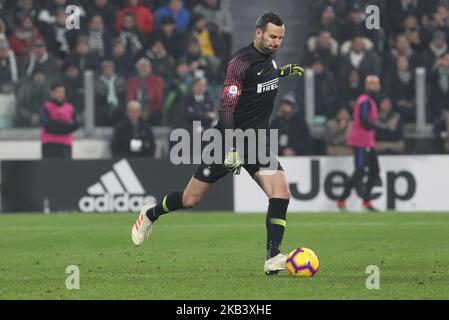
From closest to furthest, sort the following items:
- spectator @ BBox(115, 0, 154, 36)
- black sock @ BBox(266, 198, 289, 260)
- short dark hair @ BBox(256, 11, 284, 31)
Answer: short dark hair @ BBox(256, 11, 284, 31)
black sock @ BBox(266, 198, 289, 260)
spectator @ BBox(115, 0, 154, 36)

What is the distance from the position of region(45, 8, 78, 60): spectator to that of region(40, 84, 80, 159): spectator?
1933 millimetres

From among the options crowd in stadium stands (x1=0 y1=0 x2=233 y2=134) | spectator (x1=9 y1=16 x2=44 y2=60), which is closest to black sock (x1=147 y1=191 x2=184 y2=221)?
crowd in stadium stands (x1=0 y1=0 x2=233 y2=134)

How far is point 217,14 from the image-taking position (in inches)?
Result: 922

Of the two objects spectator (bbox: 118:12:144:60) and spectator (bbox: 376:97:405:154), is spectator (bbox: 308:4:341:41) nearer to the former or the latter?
spectator (bbox: 376:97:405:154)

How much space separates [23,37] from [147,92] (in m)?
2.74

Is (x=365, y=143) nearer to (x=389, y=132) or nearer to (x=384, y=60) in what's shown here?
(x=389, y=132)

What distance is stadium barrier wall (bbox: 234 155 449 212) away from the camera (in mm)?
19953

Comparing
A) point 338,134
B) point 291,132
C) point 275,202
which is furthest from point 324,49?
point 275,202

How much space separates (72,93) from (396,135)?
18.5 ft

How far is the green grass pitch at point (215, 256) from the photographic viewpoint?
377 inches

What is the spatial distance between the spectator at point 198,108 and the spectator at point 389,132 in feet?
9.39

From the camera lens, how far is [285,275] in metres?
10.8
